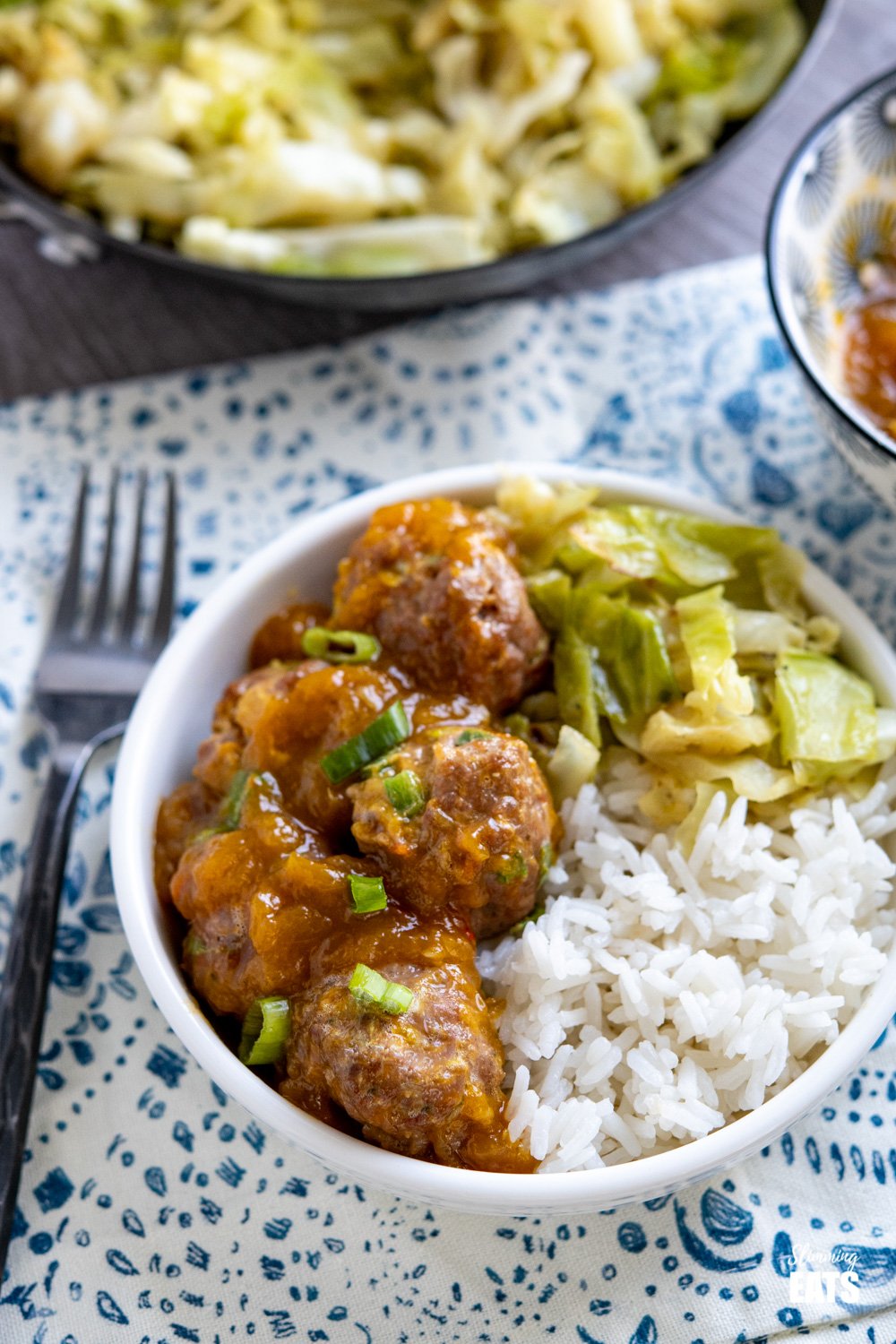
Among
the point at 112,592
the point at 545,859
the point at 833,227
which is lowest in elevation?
the point at 112,592

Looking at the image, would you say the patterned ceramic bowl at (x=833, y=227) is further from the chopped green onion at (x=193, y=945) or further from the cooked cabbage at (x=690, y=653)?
the chopped green onion at (x=193, y=945)

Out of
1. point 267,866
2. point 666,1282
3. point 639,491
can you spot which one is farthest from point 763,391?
point 666,1282

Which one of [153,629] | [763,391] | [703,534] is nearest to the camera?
[703,534]

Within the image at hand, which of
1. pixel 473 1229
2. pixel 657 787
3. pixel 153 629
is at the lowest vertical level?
pixel 473 1229

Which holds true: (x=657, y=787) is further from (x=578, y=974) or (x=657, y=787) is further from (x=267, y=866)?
(x=267, y=866)

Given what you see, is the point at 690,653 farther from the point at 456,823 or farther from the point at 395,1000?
the point at 395,1000

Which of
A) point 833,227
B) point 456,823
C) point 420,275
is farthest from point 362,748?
point 833,227
